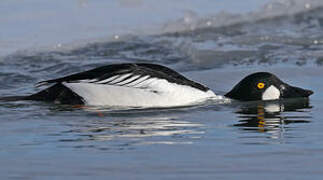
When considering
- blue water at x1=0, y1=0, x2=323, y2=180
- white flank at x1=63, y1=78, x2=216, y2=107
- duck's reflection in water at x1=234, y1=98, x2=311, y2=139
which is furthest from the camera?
white flank at x1=63, y1=78, x2=216, y2=107

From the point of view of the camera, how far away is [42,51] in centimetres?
1249

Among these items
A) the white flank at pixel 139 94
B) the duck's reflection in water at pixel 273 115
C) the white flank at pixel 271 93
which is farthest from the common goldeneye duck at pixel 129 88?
the white flank at pixel 271 93

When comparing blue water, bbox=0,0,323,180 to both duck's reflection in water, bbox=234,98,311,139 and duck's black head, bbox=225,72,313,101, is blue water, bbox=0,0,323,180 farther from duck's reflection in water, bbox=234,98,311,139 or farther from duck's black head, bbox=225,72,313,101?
duck's black head, bbox=225,72,313,101

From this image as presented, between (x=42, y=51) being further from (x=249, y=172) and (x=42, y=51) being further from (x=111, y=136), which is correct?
(x=249, y=172)

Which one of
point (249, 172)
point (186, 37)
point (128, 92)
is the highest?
point (186, 37)

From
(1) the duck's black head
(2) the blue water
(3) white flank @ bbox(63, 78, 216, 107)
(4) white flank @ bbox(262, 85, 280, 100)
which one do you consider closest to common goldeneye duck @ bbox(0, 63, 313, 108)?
(3) white flank @ bbox(63, 78, 216, 107)

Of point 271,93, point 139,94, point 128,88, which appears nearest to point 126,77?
point 128,88

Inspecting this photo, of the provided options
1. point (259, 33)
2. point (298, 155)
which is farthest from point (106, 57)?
point (298, 155)

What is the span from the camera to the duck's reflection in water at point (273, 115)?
7820 millimetres

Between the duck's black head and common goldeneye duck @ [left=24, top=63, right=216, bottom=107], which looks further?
the duck's black head

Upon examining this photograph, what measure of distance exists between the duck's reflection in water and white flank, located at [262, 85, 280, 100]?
94 mm

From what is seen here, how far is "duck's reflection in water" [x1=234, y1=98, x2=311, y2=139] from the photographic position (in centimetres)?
782

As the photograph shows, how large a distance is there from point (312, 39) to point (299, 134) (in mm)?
6270

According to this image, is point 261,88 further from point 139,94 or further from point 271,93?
point 139,94
